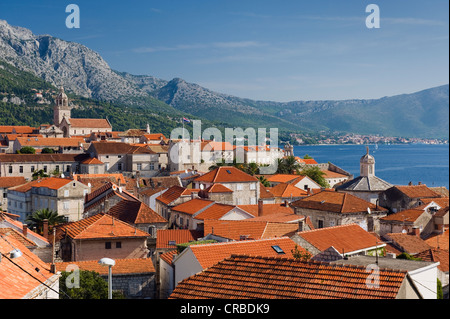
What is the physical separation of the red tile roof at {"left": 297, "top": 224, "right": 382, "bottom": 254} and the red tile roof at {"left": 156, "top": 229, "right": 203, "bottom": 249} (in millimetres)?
6662

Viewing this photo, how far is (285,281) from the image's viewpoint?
30.8 feet

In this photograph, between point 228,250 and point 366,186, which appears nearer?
point 228,250

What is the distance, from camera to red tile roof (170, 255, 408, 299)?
8.59 metres

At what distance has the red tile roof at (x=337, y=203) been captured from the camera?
33312 millimetres

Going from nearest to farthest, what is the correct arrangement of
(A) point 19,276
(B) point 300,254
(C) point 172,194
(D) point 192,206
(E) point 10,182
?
1. (A) point 19,276
2. (B) point 300,254
3. (D) point 192,206
4. (C) point 172,194
5. (E) point 10,182

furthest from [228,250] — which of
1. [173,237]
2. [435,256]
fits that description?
[173,237]

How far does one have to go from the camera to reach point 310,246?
21031 mm

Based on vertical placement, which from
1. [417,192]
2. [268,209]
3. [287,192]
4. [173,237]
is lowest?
[287,192]

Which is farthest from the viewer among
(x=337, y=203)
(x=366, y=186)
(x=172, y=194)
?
(x=366, y=186)

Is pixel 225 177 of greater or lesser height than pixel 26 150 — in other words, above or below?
below

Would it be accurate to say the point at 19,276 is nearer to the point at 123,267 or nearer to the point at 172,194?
the point at 123,267

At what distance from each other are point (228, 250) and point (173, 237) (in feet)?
36.6

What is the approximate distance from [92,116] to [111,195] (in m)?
142
